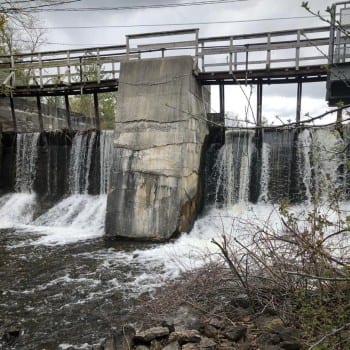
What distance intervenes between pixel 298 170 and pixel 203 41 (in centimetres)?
467

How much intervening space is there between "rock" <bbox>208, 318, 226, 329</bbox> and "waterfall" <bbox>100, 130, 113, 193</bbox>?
9.15 metres

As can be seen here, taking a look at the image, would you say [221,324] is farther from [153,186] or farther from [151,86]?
[151,86]

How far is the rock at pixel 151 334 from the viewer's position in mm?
4102

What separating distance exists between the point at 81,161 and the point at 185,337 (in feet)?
34.3

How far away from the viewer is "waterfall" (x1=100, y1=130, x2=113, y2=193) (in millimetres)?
12984

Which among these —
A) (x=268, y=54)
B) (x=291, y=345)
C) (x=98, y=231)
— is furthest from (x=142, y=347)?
(x=268, y=54)

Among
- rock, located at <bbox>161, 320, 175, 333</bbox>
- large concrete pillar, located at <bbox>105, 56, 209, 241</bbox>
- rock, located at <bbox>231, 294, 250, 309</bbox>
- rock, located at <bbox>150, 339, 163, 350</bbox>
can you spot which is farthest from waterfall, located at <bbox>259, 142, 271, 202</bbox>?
rock, located at <bbox>150, 339, 163, 350</bbox>

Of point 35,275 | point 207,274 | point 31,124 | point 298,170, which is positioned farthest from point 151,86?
point 31,124

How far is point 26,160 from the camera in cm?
1470

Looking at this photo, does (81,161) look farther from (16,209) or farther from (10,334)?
(10,334)

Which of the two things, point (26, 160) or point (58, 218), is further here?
point (26, 160)

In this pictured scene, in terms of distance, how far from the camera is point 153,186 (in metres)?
10.2

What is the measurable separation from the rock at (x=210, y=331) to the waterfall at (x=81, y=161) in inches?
394

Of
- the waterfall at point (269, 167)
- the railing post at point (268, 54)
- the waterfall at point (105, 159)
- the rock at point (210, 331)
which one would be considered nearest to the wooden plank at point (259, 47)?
the railing post at point (268, 54)
